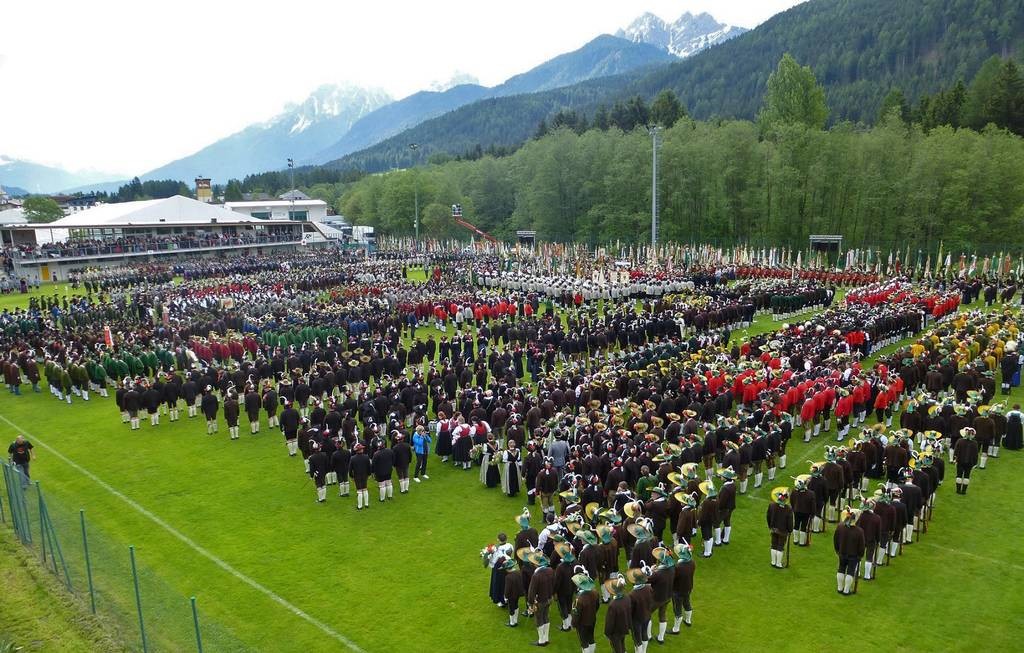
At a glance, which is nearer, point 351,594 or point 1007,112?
point 351,594

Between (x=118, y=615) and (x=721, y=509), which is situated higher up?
(x=721, y=509)

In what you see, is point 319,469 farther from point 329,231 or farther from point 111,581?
point 329,231

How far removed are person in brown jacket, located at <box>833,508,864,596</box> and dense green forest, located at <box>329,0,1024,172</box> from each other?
94150 mm

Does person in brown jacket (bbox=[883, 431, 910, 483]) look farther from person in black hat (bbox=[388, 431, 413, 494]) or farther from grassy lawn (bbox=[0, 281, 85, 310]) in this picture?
grassy lawn (bbox=[0, 281, 85, 310])

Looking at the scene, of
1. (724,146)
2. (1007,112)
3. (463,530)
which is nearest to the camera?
(463,530)

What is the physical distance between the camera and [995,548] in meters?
11.3

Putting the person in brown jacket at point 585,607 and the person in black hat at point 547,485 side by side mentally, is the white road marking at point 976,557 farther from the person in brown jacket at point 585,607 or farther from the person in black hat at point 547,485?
the person in brown jacket at point 585,607

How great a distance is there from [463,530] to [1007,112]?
65656 millimetres

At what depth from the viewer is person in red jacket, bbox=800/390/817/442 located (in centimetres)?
1589

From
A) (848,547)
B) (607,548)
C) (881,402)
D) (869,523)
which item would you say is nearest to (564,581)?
(607,548)

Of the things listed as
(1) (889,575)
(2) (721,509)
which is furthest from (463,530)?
(1) (889,575)

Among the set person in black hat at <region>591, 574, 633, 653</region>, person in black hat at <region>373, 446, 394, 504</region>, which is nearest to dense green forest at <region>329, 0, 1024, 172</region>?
person in black hat at <region>373, 446, 394, 504</region>

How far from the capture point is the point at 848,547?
31.8 ft

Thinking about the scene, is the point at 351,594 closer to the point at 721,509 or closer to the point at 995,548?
the point at 721,509
